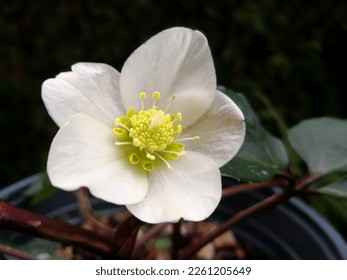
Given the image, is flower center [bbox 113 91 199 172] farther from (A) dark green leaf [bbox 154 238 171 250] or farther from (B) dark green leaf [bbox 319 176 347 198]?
(A) dark green leaf [bbox 154 238 171 250]

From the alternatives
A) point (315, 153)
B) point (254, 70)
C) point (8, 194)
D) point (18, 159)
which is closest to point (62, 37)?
point (18, 159)

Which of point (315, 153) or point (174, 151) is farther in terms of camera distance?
point (315, 153)

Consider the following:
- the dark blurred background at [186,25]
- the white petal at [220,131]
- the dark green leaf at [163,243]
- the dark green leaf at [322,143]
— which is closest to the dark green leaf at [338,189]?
the dark green leaf at [322,143]

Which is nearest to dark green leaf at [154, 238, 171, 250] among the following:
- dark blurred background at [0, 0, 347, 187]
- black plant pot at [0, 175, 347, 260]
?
black plant pot at [0, 175, 347, 260]

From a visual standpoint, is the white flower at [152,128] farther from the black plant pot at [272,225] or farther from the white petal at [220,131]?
the black plant pot at [272,225]
